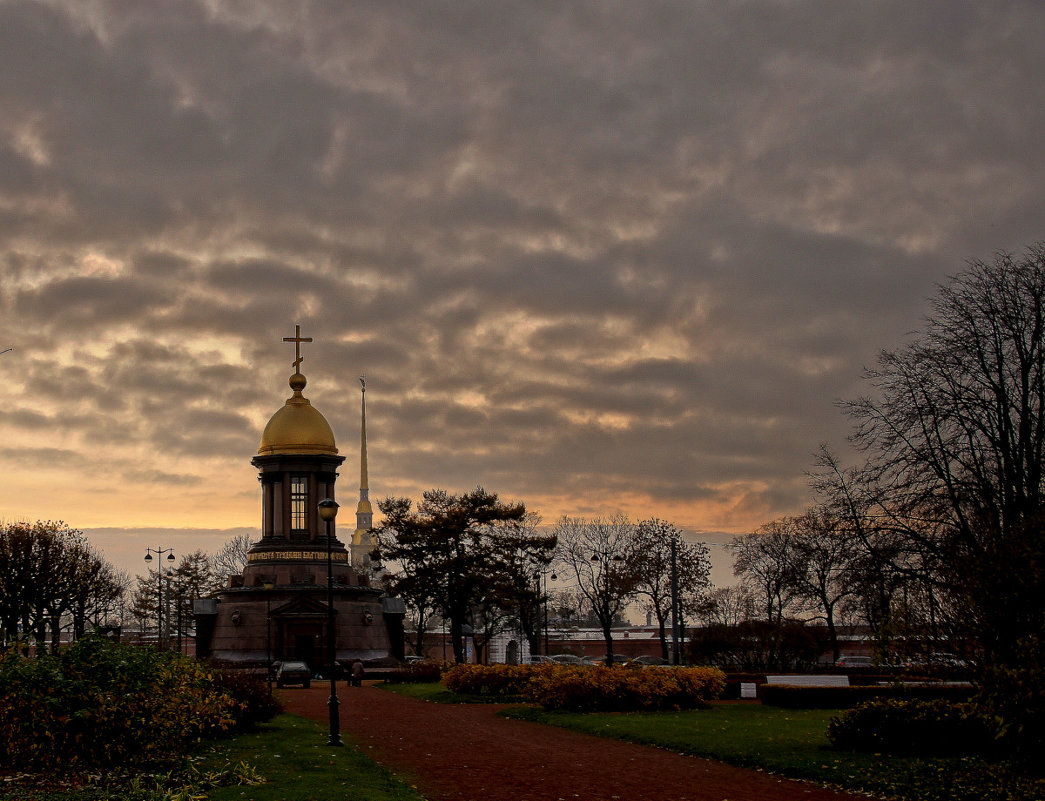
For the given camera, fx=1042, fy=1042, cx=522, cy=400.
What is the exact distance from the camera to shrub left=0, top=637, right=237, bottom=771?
16.2 meters

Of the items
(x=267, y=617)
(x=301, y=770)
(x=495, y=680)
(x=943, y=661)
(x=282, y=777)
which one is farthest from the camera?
(x=267, y=617)

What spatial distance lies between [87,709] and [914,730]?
1419 centimetres

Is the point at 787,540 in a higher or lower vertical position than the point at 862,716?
higher

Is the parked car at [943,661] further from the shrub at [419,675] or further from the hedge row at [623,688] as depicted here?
the shrub at [419,675]

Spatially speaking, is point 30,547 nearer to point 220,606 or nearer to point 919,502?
point 220,606

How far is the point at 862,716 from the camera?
19641 millimetres

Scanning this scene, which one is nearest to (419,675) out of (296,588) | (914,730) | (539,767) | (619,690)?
(296,588)

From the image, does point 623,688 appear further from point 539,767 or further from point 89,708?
point 89,708

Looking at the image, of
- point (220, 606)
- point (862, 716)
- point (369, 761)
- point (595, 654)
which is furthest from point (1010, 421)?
point (595, 654)

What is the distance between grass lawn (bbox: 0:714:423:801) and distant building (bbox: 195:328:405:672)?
32576 millimetres

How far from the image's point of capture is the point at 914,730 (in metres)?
18.9

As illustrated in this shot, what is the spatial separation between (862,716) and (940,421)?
48.6ft

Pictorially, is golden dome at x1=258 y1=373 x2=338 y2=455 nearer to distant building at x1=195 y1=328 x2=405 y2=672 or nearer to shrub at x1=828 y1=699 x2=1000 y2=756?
distant building at x1=195 y1=328 x2=405 y2=672

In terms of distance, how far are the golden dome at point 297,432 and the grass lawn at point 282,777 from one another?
3733 cm
